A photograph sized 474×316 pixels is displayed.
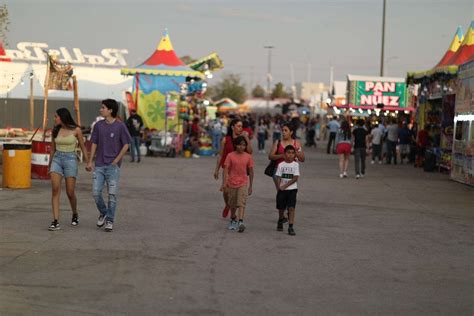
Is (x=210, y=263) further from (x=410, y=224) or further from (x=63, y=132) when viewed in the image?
(x=410, y=224)

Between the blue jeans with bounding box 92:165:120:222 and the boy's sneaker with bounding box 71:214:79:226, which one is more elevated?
the blue jeans with bounding box 92:165:120:222

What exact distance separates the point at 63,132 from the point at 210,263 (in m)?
3.31

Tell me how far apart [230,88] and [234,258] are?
133748mm

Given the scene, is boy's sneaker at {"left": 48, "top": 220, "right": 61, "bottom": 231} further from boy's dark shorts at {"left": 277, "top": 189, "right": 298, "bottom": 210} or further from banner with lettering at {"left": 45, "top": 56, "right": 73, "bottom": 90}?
banner with lettering at {"left": 45, "top": 56, "right": 73, "bottom": 90}

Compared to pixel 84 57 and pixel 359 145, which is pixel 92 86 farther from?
pixel 359 145

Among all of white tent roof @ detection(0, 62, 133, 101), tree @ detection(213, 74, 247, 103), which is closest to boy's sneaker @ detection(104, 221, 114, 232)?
white tent roof @ detection(0, 62, 133, 101)

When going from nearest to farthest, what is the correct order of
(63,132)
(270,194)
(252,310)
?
(252,310), (63,132), (270,194)

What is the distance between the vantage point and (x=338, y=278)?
25.9ft

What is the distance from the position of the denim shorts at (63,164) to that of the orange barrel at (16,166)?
16.7 feet

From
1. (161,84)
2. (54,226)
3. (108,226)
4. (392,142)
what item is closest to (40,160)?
(54,226)

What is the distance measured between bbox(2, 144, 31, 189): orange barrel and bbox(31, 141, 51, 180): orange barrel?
1.48 m

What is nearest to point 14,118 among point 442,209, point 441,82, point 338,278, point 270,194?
point 441,82

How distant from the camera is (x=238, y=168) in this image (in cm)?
1079

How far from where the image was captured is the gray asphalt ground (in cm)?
669
